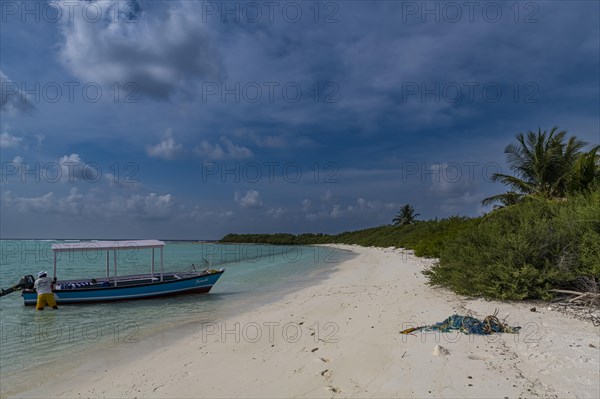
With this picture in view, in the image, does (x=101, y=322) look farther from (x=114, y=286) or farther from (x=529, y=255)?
(x=529, y=255)

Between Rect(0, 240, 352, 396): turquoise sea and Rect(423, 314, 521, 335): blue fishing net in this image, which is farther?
Rect(0, 240, 352, 396): turquoise sea

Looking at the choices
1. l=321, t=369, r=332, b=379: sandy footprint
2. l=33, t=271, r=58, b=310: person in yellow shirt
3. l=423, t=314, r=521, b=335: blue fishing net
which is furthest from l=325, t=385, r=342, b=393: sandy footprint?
l=33, t=271, r=58, b=310: person in yellow shirt

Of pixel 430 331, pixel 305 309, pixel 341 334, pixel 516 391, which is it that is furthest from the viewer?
pixel 305 309

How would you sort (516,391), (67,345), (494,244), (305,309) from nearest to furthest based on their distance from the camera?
(516,391), (67,345), (494,244), (305,309)

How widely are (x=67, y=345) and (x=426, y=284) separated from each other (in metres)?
10.5

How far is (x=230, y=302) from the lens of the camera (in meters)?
14.1

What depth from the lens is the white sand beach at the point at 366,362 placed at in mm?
4402

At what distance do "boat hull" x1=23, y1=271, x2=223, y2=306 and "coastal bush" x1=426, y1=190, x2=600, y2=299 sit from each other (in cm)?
1118

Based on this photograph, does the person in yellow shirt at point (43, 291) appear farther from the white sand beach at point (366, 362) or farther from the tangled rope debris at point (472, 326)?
the tangled rope debris at point (472, 326)

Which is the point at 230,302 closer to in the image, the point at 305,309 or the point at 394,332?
the point at 305,309

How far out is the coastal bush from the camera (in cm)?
808

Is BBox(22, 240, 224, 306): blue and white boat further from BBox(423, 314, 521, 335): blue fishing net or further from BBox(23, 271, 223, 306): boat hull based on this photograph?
BBox(423, 314, 521, 335): blue fishing net

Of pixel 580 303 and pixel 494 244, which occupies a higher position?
pixel 494 244

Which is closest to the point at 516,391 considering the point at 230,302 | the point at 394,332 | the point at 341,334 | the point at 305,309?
the point at 394,332
